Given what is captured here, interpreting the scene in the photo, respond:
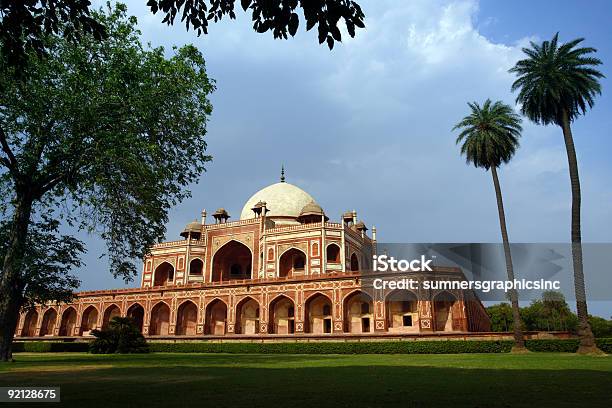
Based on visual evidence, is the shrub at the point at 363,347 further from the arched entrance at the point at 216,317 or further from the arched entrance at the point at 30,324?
the arched entrance at the point at 30,324

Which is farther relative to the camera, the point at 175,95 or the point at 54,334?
the point at 54,334

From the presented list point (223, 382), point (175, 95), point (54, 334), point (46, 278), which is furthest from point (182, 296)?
point (223, 382)

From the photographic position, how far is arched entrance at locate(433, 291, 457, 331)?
123ft

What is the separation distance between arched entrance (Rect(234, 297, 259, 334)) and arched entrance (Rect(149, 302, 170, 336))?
8344 mm

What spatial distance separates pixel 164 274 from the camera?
56.2 metres

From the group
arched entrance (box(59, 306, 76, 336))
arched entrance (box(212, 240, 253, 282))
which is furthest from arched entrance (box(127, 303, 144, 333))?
arched entrance (box(212, 240, 253, 282))

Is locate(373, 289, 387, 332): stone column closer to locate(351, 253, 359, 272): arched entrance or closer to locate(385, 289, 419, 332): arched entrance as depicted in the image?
locate(385, 289, 419, 332): arched entrance

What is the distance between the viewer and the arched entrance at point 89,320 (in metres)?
51.0

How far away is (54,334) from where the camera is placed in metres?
52.1

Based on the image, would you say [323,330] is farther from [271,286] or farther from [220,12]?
[220,12]

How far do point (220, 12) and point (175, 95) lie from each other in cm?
1203

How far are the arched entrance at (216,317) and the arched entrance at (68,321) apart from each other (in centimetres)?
1817

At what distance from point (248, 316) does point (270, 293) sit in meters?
4.34

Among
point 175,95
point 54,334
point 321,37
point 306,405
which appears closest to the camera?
point 321,37
